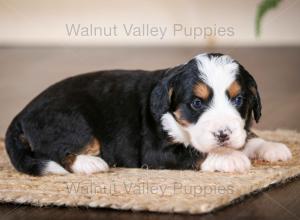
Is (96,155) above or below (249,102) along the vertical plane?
below

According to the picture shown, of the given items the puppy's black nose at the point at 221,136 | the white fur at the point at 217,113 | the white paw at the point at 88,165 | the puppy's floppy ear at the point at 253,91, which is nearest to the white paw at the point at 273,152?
the puppy's floppy ear at the point at 253,91

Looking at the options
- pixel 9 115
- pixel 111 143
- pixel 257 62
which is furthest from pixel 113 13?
pixel 111 143

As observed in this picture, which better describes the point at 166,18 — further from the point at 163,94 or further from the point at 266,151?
the point at 163,94

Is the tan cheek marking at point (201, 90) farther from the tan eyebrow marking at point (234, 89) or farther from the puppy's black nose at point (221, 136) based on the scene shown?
the puppy's black nose at point (221, 136)

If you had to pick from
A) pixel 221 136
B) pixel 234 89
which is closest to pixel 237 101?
pixel 234 89

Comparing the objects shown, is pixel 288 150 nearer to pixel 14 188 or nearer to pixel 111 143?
pixel 111 143

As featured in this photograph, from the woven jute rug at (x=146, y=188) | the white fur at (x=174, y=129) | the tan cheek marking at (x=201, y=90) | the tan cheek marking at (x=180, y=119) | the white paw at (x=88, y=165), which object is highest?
the tan cheek marking at (x=201, y=90)
